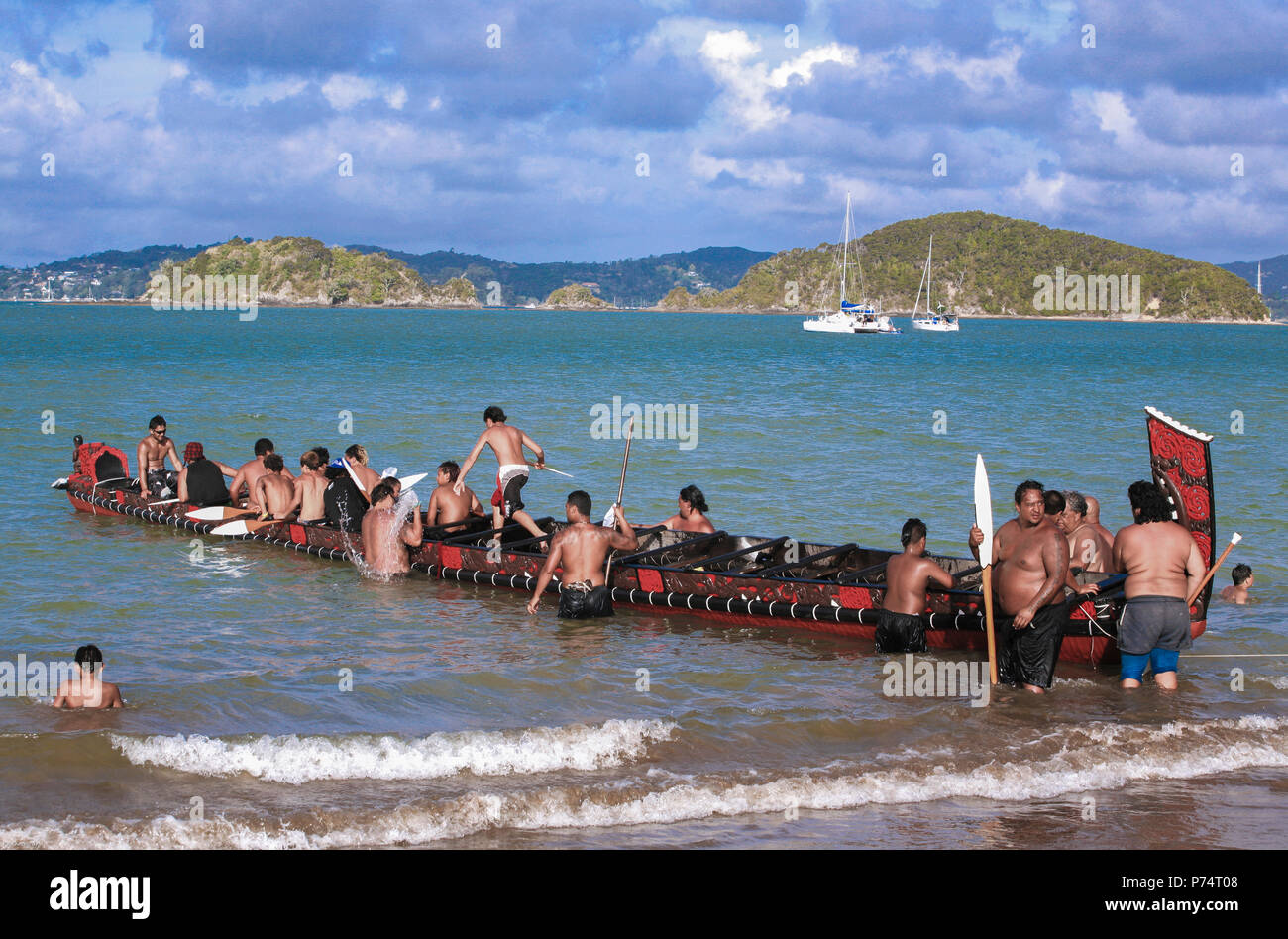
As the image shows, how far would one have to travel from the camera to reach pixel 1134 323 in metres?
191

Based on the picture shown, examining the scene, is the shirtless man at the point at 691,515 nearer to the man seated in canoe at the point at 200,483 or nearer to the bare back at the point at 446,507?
the bare back at the point at 446,507

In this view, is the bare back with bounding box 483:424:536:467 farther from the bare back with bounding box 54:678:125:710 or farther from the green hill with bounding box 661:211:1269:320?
the green hill with bounding box 661:211:1269:320

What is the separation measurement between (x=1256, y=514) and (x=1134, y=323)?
190 m

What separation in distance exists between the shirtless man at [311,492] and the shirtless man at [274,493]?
11 centimetres

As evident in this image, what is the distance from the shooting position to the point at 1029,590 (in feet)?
29.0

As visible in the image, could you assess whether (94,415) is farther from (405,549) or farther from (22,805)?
(22,805)

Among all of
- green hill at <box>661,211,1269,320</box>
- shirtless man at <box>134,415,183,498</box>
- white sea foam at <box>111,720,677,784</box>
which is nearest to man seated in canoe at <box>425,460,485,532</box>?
shirtless man at <box>134,415,183,498</box>

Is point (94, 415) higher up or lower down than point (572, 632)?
higher up

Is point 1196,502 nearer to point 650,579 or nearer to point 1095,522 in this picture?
point 1095,522

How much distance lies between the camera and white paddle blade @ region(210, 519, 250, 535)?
15016 mm

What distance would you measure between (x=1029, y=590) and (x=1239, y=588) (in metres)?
4.90

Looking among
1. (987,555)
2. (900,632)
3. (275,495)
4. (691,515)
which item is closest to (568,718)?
(900,632)

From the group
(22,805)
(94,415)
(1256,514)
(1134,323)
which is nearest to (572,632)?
(22,805)
